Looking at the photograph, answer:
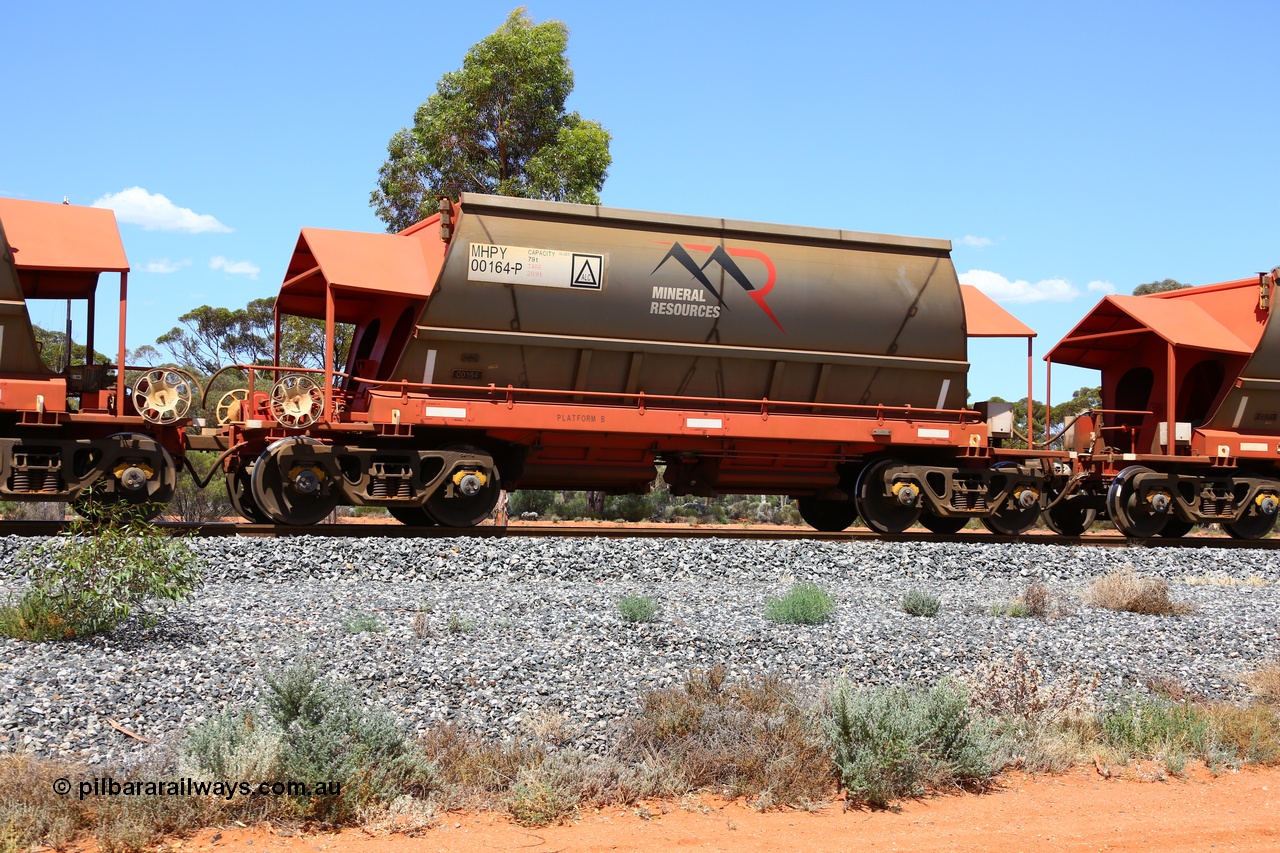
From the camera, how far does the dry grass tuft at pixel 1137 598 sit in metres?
10.3

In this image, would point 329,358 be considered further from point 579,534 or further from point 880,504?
point 880,504

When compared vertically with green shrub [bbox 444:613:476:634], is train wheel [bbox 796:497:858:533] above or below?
above

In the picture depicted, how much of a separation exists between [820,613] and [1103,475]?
9.67 meters

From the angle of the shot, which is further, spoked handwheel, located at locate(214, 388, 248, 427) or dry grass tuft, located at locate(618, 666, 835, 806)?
spoked handwheel, located at locate(214, 388, 248, 427)

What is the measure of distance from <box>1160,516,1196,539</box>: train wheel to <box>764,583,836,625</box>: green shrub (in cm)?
1047

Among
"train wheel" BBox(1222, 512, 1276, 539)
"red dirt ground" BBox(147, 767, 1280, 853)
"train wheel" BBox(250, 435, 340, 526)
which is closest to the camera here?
"red dirt ground" BBox(147, 767, 1280, 853)

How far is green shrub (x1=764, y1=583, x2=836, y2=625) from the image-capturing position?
895cm

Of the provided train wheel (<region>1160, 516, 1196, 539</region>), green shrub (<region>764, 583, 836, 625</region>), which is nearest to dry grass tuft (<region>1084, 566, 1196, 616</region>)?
green shrub (<region>764, 583, 836, 625</region>)

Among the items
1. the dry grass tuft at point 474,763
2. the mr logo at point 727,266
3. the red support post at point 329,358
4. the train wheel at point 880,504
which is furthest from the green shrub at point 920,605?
the red support post at point 329,358

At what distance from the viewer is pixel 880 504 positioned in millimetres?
15508

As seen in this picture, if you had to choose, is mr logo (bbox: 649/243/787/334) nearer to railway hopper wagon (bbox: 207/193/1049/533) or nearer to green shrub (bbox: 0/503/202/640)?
railway hopper wagon (bbox: 207/193/1049/533)

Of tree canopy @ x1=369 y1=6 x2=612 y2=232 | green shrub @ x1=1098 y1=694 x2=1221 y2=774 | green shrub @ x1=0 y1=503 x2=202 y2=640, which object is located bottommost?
green shrub @ x1=1098 y1=694 x2=1221 y2=774

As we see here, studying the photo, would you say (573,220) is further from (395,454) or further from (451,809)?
(451,809)

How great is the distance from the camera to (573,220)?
13961 millimetres
